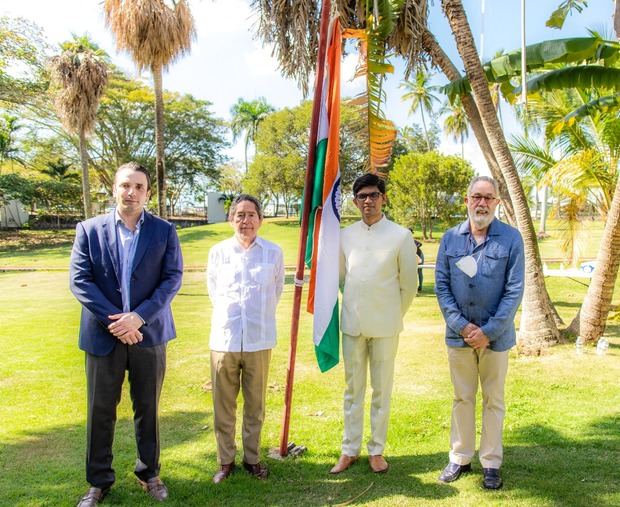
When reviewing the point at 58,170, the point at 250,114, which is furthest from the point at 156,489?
the point at 250,114

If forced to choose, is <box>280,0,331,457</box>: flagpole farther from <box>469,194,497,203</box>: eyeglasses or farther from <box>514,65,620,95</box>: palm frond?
<box>514,65,620,95</box>: palm frond

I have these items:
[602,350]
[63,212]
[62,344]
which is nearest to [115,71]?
[63,212]

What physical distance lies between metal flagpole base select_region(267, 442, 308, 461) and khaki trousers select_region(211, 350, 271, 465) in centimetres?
38

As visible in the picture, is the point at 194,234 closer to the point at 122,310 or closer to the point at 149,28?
the point at 149,28

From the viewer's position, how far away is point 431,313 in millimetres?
10812

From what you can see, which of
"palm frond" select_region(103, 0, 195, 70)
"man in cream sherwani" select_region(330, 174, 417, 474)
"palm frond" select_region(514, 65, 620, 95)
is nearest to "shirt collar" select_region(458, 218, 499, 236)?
"man in cream sherwani" select_region(330, 174, 417, 474)

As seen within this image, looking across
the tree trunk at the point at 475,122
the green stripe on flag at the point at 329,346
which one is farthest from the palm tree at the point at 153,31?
the green stripe on flag at the point at 329,346

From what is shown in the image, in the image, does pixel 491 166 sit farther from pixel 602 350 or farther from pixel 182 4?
pixel 182 4

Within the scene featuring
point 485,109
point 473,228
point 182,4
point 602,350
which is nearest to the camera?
point 473,228

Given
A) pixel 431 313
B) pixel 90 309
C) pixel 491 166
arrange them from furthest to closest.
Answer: pixel 431 313
pixel 491 166
pixel 90 309

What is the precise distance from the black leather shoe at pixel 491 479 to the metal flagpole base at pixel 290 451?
1391 mm

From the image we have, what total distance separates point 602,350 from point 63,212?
133ft

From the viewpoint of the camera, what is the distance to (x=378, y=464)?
12.9ft

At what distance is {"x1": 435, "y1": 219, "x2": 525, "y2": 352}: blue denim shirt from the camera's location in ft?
11.8
